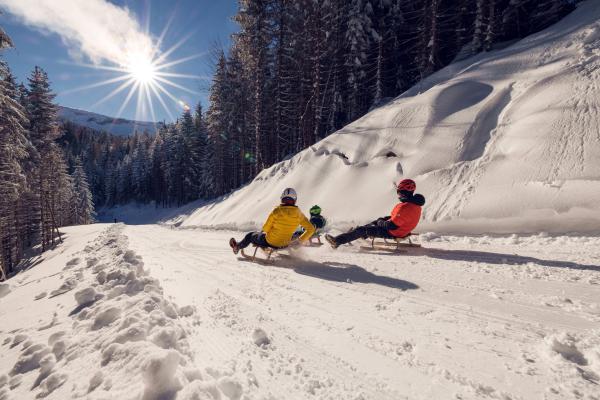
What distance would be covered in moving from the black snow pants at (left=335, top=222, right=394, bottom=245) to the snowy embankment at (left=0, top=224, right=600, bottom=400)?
1.23 meters

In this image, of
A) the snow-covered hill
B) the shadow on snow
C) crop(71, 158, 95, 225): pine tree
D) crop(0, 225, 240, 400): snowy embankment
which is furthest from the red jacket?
crop(71, 158, 95, 225): pine tree

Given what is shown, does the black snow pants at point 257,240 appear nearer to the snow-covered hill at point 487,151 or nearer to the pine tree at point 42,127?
the snow-covered hill at point 487,151

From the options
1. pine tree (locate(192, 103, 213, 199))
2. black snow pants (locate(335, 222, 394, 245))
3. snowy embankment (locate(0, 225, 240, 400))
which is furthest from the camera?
pine tree (locate(192, 103, 213, 199))

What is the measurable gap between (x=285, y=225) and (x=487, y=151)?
6.89 meters

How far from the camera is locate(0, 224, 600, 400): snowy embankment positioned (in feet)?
6.28

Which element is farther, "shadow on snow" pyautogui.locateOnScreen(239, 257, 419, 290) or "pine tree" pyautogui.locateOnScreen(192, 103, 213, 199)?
"pine tree" pyautogui.locateOnScreen(192, 103, 213, 199)

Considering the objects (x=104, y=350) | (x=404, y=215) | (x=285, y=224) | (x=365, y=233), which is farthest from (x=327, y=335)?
(x=404, y=215)

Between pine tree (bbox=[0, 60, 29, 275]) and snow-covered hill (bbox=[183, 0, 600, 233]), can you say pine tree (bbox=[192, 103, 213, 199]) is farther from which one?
snow-covered hill (bbox=[183, 0, 600, 233])

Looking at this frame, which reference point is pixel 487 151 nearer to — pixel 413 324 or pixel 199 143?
pixel 413 324

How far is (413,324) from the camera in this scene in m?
2.76

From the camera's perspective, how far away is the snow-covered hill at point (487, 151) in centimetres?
605

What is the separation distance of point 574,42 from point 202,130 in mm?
45350

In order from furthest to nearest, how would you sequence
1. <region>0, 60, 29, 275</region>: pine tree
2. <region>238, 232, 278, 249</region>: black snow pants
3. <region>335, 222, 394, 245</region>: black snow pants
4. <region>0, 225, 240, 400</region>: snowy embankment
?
<region>0, 60, 29, 275</region>: pine tree, <region>238, 232, 278, 249</region>: black snow pants, <region>335, 222, 394, 245</region>: black snow pants, <region>0, 225, 240, 400</region>: snowy embankment

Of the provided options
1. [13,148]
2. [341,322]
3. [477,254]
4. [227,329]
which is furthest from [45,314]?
[13,148]
